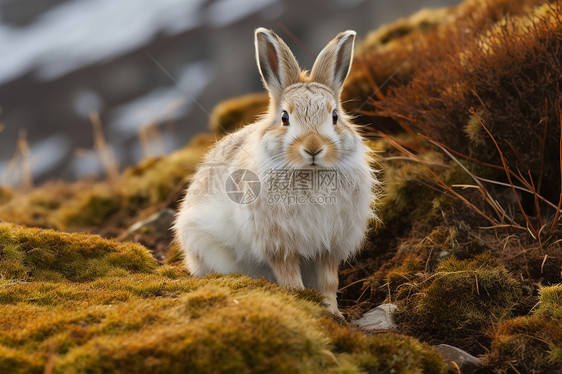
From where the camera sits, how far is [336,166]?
491cm

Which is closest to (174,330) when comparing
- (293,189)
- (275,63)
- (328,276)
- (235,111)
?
(293,189)

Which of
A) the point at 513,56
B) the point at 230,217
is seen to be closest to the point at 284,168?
the point at 230,217

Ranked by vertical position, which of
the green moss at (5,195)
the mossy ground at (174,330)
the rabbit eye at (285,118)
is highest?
the rabbit eye at (285,118)

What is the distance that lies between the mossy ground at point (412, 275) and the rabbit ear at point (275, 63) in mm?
1343

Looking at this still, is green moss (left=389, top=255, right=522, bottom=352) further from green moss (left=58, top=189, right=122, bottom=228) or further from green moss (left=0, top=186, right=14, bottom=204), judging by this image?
green moss (left=0, top=186, right=14, bottom=204)

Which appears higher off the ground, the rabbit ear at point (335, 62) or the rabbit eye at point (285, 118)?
the rabbit ear at point (335, 62)

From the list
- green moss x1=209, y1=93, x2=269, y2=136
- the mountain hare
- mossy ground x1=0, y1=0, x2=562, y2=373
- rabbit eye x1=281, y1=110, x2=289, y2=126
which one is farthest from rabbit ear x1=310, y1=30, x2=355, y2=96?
green moss x1=209, y1=93, x2=269, y2=136

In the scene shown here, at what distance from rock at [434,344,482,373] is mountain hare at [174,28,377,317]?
112 cm

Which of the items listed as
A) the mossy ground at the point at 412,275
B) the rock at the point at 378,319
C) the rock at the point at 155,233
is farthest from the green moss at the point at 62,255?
the rock at the point at 378,319

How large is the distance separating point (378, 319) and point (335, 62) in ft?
8.69

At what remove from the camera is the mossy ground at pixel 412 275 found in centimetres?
341

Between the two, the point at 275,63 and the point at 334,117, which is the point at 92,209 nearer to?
the point at 275,63

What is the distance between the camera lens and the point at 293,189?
16.3 feet

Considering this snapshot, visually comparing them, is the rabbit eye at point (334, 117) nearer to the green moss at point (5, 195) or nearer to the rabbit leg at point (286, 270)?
the rabbit leg at point (286, 270)
